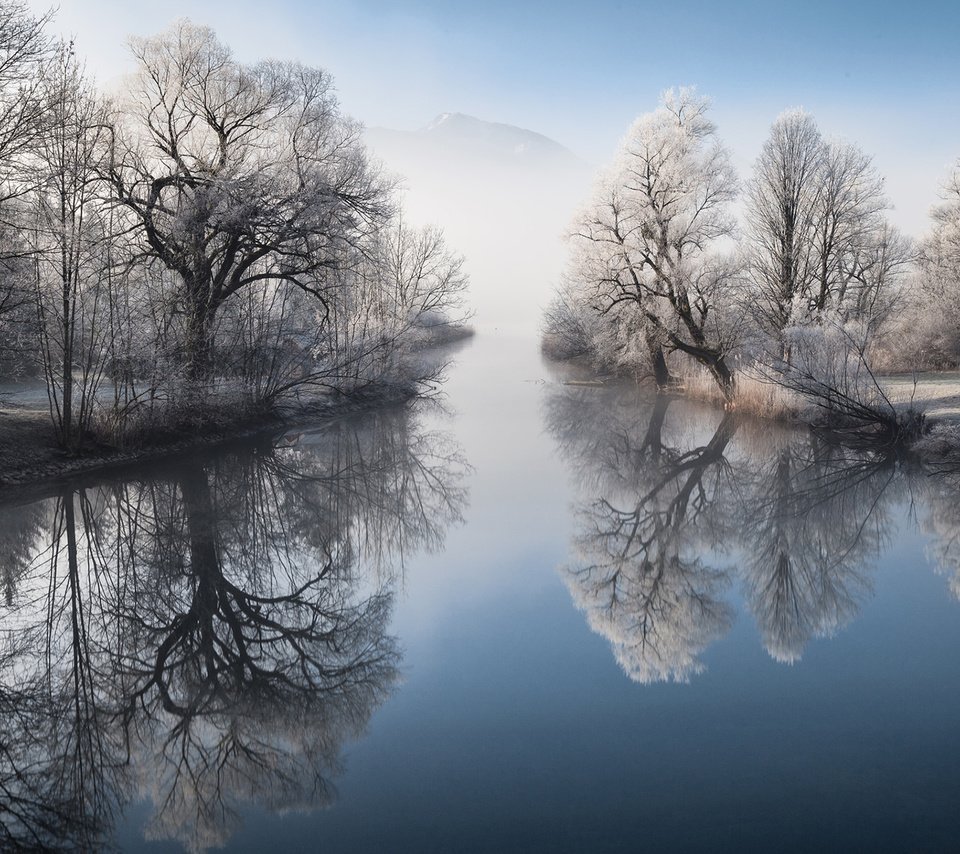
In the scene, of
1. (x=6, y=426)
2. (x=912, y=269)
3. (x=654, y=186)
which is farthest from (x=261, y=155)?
(x=912, y=269)

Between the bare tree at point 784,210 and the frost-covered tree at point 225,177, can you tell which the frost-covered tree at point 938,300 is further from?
the frost-covered tree at point 225,177

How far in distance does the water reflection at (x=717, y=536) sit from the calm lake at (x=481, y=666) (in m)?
0.06

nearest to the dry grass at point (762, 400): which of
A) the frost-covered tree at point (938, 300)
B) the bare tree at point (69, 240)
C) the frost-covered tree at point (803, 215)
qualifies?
the frost-covered tree at point (803, 215)

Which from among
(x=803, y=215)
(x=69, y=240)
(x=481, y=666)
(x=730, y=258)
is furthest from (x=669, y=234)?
(x=481, y=666)

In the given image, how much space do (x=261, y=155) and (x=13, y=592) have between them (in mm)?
12531

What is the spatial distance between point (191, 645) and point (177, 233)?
10864 mm

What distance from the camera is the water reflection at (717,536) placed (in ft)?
22.9

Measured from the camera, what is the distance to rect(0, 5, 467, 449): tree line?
11367mm

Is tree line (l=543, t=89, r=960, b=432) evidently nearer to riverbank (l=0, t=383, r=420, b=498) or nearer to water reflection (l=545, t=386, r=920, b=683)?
water reflection (l=545, t=386, r=920, b=683)

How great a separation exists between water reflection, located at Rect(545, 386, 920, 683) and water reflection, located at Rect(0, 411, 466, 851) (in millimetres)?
2091

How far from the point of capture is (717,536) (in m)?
9.67

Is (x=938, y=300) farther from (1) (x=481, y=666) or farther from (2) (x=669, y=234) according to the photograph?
(1) (x=481, y=666)

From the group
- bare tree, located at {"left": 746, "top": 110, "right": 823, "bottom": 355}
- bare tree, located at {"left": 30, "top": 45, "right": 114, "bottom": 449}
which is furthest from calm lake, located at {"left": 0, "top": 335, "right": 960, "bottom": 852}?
bare tree, located at {"left": 746, "top": 110, "right": 823, "bottom": 355}

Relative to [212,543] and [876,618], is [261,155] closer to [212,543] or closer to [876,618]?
[212,543]
